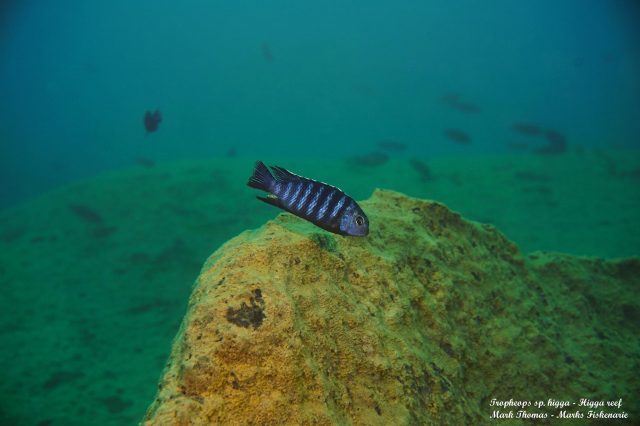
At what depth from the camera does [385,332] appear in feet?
8.54

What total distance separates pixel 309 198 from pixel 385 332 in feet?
3.51

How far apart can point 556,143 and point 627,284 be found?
25145mm

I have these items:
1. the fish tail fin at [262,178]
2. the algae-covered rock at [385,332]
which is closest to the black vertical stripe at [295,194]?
the fish tail fin at [262,178]

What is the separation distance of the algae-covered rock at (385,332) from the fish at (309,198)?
405 millimetres

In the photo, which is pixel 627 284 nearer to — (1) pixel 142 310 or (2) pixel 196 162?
(1) pixel 142 310

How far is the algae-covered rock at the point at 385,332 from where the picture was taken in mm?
1960

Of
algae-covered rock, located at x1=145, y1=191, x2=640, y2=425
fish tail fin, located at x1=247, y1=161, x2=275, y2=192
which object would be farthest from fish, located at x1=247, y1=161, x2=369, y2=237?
algae-covered rock, located at x1=145, y1=191, x2=640, y2=425

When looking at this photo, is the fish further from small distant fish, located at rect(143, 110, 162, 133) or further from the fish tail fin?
small distant fish, located at rect(143, 110, 162, 133)

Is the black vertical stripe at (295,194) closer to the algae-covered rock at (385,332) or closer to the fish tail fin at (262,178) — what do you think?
the fish tail fin at (262,178)

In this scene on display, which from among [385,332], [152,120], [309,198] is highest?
[152,120]

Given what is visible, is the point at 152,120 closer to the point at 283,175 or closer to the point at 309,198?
the point at 283,175

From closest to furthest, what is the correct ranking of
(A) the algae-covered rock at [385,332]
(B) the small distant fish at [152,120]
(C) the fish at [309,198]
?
(A) the algae-covered rock at [385,332] < (C) the fish at [309,198] < (B) the small distant fish at [152,120]

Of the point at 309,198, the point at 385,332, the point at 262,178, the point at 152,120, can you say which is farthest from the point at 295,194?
the point at 152,120

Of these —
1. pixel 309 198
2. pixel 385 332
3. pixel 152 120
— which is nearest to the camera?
pixel 309 198
